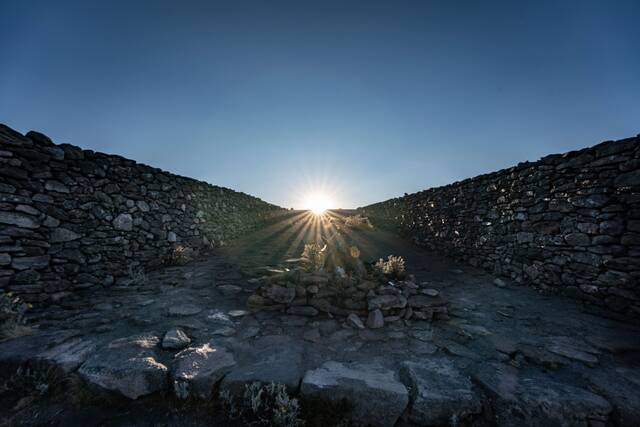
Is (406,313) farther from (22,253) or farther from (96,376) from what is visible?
(22,253)

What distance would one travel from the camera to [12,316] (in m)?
3.63

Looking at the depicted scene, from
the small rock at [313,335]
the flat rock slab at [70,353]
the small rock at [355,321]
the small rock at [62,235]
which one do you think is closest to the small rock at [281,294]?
the small rock at [313,335]

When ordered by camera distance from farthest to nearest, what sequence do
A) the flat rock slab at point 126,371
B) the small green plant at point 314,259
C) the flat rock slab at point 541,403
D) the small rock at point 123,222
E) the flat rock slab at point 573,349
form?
the small rock at point 123,222 < the small green plant at point 314,259 < the flat rock slab at point 573,349 < the flat rock slab at point 126,371 < the flat rock slab at point 541,403

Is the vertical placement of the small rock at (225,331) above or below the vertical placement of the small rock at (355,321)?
below

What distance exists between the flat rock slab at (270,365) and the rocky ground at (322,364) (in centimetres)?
2

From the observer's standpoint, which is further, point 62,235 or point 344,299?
point 62,235

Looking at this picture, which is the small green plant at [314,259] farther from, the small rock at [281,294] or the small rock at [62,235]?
the small rock at [62,235]

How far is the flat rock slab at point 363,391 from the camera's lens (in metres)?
2.25

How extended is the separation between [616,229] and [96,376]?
8.38 metres

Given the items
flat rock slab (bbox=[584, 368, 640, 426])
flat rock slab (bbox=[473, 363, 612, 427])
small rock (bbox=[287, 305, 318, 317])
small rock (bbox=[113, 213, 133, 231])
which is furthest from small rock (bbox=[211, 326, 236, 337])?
small rock (bbox=[113, 213, 133, 231])

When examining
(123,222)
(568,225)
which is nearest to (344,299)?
(568,225)

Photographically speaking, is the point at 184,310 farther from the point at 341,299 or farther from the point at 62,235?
the point at 62,235

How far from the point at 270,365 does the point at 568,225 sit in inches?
267

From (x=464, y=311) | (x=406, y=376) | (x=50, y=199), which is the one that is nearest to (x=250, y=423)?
(x=406, y=376)
